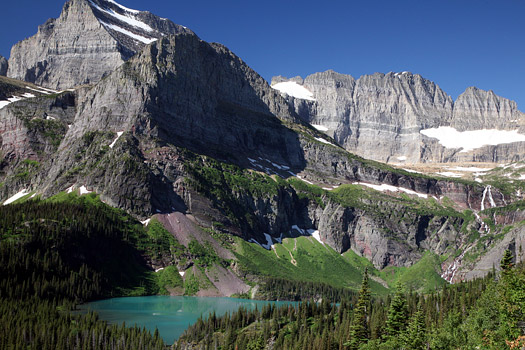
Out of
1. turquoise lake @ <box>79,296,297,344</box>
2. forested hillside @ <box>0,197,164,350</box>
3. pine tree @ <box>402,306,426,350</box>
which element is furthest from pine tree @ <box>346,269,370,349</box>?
turquoise lake @ <box>79,296,297,344</box>

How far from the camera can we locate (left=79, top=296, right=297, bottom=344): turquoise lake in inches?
5049

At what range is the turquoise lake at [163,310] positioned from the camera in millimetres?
128250

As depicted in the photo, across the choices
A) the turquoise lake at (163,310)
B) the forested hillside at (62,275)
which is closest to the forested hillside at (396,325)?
the turquoise lake at (163,310)

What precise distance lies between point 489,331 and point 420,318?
9.27 metres

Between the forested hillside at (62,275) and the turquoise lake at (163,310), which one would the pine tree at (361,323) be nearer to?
the forested hillside at (62,275)

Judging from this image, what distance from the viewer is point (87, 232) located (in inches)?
7175

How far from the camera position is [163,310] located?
154 meters

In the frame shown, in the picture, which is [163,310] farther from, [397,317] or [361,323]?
[397,317]

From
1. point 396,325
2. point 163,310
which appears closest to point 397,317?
point 396,325

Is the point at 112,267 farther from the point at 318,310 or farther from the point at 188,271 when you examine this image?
the point at 318,310

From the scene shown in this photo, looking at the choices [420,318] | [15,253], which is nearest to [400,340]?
[420,318]

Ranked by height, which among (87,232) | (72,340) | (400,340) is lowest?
(72,340)

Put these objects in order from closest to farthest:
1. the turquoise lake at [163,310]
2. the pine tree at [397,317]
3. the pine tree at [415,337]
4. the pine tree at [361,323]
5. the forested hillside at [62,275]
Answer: the pine tree at [415,337] < the pine tree at [397,317] < the pine tree at [361,323] < the forested hillside at [62,275] < the turquoise lake at [163,310]

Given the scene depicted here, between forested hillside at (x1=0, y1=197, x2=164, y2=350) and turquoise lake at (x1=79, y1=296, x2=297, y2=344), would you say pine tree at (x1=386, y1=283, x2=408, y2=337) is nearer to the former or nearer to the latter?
forested hillside at (x1=0, y1=197, x2=164, y2=350)
